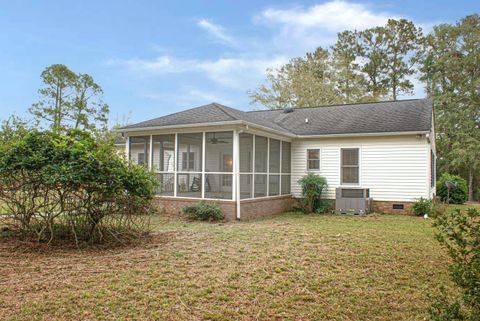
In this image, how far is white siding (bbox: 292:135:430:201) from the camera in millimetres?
11266

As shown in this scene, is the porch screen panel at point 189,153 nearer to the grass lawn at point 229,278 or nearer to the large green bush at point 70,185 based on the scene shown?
the grass lawn at point 229,278

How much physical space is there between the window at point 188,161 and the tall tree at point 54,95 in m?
15.8

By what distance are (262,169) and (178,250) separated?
578 centimetres

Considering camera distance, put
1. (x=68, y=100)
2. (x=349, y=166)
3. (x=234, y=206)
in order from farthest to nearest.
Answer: (x=68, y=100) < (x=349, y=166) < (x=234, y=206)

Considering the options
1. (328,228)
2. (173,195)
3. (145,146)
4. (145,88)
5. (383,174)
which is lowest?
(328,228)

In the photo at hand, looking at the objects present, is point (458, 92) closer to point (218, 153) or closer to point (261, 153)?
point (261, 153)

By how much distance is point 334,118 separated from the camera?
1390cm

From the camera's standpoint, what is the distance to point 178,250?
593 centimetres

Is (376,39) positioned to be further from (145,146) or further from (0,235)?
(0,235)

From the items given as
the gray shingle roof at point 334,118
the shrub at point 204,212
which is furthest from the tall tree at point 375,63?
the shrub at point 204,212

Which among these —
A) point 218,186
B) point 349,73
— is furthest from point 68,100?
point 349,73

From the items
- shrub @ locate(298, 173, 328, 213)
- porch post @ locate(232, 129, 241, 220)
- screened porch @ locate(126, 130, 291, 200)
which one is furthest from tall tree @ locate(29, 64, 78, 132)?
shrub @ locate(298, 173, 328, 213)

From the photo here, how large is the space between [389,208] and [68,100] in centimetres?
2179

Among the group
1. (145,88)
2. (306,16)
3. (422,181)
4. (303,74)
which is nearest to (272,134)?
(422,181)
